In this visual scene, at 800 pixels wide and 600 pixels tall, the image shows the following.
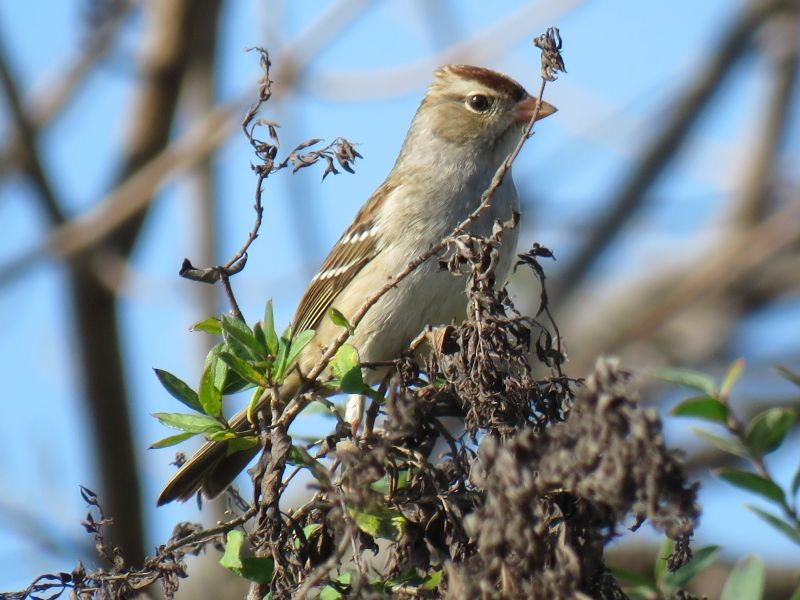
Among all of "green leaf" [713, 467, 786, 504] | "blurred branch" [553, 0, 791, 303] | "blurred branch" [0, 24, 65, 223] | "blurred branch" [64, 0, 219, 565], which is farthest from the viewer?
"blurred branch" [553, 0, 791, 303]

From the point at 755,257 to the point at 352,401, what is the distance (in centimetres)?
439

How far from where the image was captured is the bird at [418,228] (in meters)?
3.53

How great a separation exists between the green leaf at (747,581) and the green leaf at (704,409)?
0.87 ft

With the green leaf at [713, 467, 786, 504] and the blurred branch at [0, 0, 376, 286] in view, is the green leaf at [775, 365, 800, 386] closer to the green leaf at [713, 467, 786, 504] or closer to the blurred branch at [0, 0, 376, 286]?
the green leaf at [713, 467, 786, 504]

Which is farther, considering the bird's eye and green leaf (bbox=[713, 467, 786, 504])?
the bird's eye

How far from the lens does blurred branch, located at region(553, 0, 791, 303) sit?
727 cm

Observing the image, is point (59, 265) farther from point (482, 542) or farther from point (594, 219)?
point (482, 542)

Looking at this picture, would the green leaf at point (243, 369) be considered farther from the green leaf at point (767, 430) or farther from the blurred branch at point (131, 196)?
the blurred branch at point (131, 196)

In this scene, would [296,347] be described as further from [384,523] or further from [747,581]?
[747,581]

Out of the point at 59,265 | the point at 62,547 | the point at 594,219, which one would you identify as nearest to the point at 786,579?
the point at 594,219

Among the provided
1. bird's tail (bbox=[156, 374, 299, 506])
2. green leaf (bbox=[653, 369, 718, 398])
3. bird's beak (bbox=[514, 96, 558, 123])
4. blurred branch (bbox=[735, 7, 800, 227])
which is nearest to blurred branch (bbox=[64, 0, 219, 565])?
bird's beak (bbox=[514, 96, 558, 123])

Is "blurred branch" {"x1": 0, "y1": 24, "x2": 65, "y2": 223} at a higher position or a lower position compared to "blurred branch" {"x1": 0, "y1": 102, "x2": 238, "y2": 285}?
higher

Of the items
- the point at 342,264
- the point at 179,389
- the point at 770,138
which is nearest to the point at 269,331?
the point at 179,389

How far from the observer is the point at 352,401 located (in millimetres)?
3082
